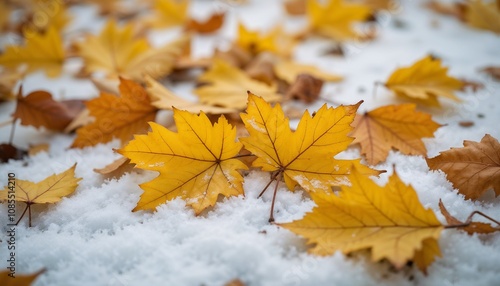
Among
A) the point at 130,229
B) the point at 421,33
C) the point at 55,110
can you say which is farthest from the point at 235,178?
the point at 421,33

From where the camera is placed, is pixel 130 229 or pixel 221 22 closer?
pixel 130 229

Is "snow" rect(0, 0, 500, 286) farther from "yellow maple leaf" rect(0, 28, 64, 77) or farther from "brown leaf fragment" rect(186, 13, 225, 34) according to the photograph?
"brown leaf fragment" rect(186, 13, 225, 34)

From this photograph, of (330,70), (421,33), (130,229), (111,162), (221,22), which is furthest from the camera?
(221,22)

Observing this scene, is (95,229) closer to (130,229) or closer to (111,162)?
(130,229)

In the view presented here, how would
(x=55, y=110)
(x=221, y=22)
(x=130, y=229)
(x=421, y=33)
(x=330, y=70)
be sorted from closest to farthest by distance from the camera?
(x=130, y=229) → (x=55, y=110) → (x=330, y=70) → (x=421, y=33) → (x=221, y=22)

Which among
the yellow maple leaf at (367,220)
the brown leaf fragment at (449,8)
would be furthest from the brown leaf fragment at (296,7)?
the yellow maple leaf at (367,220)

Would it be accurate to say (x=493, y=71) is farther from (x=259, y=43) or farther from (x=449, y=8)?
(x=259, y=43)

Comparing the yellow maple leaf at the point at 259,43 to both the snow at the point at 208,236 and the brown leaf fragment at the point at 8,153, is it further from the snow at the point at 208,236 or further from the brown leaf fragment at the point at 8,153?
the brown leaf fragment at the point at 8,153
